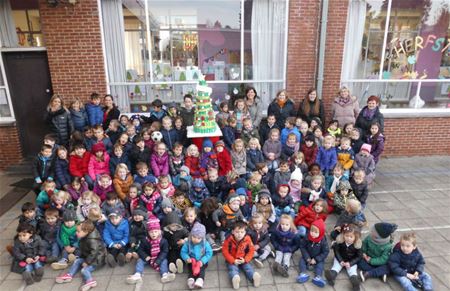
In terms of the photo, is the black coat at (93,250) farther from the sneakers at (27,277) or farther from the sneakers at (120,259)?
the sneakers at (27,277)

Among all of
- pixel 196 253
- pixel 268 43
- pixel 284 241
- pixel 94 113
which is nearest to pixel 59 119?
pixel 94 113

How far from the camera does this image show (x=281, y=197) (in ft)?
17.7

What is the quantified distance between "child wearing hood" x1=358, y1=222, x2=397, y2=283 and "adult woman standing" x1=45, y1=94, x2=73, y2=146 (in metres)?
5.48

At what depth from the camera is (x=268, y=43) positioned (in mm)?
7938

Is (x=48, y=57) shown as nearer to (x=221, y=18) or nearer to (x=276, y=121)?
(x=221, y=18)

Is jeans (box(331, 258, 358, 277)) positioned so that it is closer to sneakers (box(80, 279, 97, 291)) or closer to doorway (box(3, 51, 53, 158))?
sneakers (box(80, 279, 97, 291))

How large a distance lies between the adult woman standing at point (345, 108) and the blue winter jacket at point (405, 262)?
11.7 ft

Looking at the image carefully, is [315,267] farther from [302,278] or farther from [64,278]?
[64,278]

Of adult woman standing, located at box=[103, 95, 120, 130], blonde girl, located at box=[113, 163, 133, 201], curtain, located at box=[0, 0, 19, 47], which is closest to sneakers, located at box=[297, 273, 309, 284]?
blonde girl, located at box=[113, 163, 133, 201]

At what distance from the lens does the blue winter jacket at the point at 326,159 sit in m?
6.11

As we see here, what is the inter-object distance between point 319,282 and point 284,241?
66 centimetres

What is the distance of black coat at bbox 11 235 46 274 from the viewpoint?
4348 millimetres

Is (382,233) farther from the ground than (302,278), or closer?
farther from the ground

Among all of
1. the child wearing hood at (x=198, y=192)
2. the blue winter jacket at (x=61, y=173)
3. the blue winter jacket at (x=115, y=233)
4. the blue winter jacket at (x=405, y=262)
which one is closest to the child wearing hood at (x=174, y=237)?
the blue winter jacket at (x=115, y=233)
